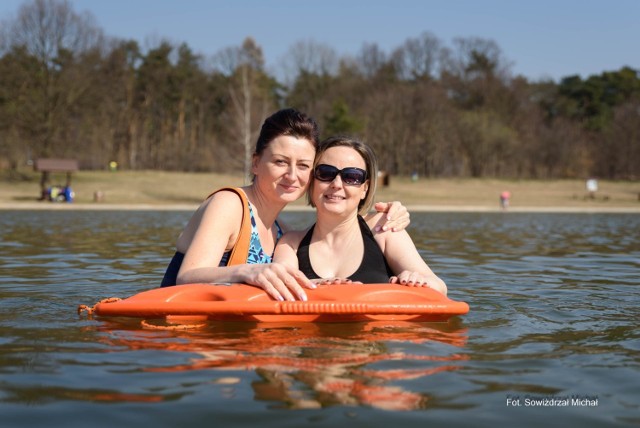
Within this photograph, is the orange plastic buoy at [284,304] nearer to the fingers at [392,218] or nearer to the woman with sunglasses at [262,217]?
the woman with sunglasses at [262,217]

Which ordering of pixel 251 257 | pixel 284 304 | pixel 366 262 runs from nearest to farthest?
pixel 284 304 < pixel 251 257 < pixel 366 262

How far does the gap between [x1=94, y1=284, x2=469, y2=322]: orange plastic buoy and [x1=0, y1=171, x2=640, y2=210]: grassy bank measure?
30639 mm

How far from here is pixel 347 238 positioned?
15.4ft

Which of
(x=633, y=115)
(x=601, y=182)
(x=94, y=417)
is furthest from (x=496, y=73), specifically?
(x=94, y=417)

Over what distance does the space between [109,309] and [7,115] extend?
38.5m

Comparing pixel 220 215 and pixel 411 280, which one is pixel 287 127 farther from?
pixel 411 280

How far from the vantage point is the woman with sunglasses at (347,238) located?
4434 millimetres

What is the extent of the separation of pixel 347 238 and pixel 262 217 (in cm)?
57

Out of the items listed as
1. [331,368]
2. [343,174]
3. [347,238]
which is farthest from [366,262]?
[331,368]

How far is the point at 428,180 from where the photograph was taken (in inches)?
1955

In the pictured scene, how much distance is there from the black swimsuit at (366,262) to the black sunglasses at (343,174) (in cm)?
43

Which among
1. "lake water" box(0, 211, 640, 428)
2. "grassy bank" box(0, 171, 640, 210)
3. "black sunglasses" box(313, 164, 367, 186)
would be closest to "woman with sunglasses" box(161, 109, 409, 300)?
"black sunglasses" box(313, 164, 367, 186)

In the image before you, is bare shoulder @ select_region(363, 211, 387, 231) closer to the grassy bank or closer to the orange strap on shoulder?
the orange strap on shoulder

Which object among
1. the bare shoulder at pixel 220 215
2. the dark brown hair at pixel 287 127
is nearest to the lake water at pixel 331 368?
the bare shoulder at pixel 220 215
